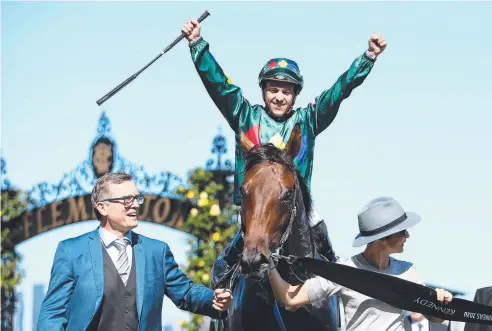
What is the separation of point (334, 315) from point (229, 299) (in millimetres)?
719

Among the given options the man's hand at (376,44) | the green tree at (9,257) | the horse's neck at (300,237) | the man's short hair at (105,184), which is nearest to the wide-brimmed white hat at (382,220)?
the horse's neck at (300,237)

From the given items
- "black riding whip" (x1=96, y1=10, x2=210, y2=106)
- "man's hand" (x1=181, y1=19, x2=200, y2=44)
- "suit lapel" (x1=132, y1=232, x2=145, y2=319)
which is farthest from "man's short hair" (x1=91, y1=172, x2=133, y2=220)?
"man's hand" (x1=181, y1=19, x2=200, y2=44)

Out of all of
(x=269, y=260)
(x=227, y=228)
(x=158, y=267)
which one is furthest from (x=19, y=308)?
(x=269, y=260)

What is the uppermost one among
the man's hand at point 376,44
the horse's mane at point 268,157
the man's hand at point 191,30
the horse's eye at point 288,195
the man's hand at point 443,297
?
the man's hand at point 191,30

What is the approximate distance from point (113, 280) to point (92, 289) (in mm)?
152

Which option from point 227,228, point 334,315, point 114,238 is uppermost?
point 227,228

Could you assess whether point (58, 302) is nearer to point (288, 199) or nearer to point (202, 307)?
point (202, 307)

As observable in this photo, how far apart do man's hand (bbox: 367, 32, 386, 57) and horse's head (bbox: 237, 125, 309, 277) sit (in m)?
1.35

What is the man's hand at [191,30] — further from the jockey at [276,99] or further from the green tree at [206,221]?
the green tree at [206,221]

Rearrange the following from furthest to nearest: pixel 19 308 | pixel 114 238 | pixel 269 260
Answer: pixel 19 308 → pixel 114 238 → pixel 269 260

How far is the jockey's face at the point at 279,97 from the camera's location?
26.9 ft

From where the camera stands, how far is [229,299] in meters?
7.20

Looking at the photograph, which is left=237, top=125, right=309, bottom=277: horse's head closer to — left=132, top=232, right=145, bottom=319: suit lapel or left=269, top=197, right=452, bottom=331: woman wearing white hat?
left=269, top=197, right=452, bottom=331: woman wearing white hat

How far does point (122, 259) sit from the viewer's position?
771 cm
